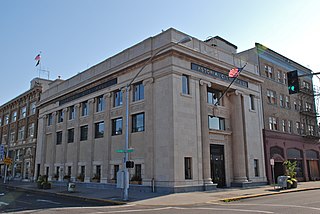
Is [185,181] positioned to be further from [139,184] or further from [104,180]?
[104,180]

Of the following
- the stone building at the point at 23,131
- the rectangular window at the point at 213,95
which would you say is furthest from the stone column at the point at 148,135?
the stone building at the point at 23,131

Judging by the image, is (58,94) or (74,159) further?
(58,94)

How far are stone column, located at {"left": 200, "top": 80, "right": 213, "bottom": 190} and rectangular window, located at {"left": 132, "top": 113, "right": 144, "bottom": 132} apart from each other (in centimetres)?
545

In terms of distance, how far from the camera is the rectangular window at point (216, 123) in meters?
29.4

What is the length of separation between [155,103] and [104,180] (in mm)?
9770

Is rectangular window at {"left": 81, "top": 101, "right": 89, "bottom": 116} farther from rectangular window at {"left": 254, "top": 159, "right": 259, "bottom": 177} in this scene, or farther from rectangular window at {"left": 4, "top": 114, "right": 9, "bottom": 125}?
rectangular window at {"left": 4, "top": 114, "right": 9, "bottom": 125}

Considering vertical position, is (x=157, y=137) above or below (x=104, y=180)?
above

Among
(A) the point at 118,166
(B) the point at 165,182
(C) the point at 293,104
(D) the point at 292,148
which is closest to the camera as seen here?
(B) the point at 165,182

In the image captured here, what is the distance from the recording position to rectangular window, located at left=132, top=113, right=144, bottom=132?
1095 inches

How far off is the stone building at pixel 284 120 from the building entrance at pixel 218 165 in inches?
309

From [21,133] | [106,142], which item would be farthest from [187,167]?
[21,133]

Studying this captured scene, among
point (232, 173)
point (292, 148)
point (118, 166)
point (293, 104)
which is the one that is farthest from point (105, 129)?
point (293, 104)

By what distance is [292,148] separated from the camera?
132ft

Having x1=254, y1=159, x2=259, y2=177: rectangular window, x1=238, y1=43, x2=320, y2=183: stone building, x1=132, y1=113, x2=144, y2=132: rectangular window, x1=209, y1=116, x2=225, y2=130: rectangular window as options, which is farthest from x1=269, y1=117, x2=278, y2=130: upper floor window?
x1=132, y1=113, x2=144, y2=132: rectangular window
